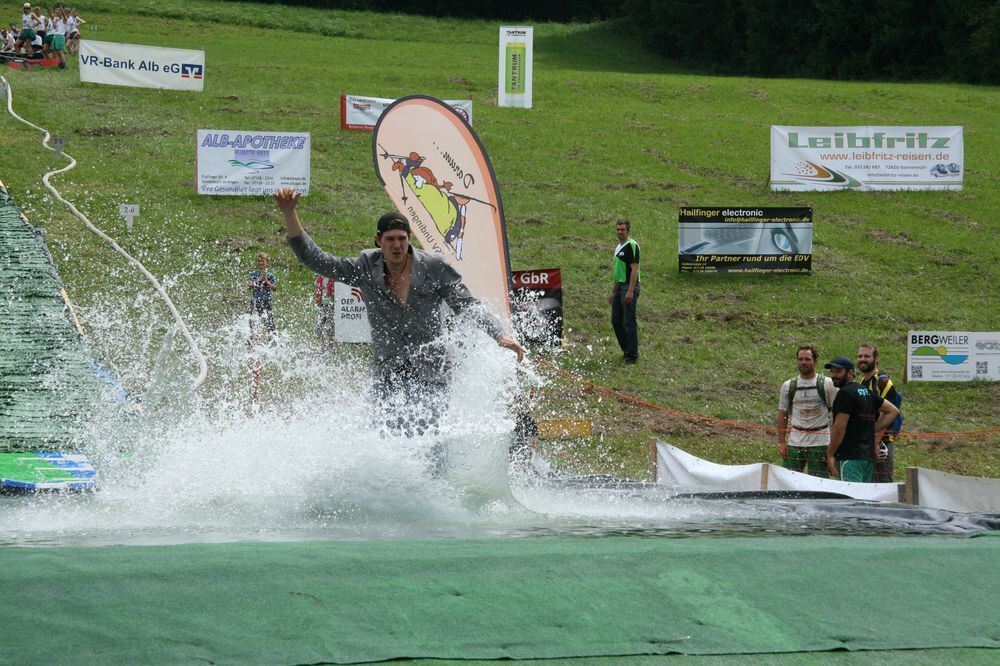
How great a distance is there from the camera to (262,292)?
14086 mm

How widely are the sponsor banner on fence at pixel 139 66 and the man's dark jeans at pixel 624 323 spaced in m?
18.8

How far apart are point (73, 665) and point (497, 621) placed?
1255mm

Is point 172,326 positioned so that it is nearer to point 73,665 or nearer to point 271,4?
point 73,665

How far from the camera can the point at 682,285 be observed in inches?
762

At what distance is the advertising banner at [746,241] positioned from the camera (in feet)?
63.3

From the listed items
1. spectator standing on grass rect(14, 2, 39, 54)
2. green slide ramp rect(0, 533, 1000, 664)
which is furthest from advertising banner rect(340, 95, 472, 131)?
green slide ramp rect(0, 533, 1000, 664)

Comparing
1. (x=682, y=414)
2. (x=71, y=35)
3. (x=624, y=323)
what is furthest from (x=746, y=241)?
(x=71, y=35)

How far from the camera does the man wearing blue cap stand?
1057 cm

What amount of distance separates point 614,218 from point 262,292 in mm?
10076

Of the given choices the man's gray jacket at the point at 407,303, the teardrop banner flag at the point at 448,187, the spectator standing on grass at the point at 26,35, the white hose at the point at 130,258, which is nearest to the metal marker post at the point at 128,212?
the white hose at the point at 130,258

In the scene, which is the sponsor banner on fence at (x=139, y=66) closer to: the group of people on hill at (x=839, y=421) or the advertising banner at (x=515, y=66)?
the advertising banner at (x=515, y=66)

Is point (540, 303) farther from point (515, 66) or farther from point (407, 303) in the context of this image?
point (515, 66)

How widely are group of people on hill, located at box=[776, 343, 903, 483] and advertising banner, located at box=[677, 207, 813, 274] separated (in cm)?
793

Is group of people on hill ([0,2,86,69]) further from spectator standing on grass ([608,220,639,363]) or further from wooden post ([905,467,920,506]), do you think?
wooden post ([905,467,920,506])
